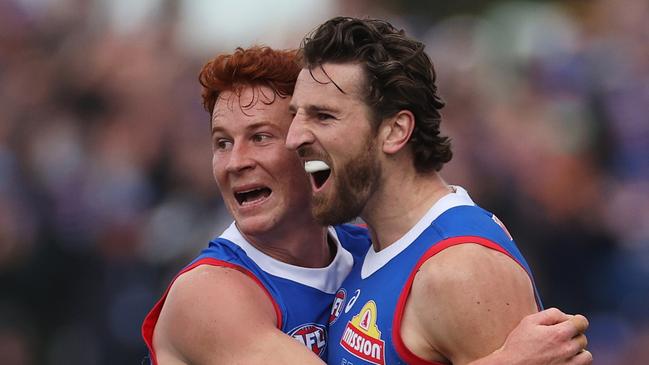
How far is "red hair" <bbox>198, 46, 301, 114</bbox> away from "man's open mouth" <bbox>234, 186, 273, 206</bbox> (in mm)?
394

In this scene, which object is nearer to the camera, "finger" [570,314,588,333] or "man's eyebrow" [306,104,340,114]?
"finger" [570,314,588,333]

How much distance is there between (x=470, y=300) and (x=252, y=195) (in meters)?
1.29

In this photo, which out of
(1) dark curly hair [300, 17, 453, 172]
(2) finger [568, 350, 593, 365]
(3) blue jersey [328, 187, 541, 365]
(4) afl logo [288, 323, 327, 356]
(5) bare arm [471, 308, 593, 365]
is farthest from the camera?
(4) afl logo [288, 323, 327, 356]

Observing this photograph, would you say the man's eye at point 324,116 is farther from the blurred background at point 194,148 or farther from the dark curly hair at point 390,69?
the blurred background at point 194,148

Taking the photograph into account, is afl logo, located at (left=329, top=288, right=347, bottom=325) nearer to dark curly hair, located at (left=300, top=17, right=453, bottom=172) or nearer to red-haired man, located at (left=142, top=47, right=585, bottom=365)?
red-haired man, located at (left=142, top=47, right=585, bottom=365)

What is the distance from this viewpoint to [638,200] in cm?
787

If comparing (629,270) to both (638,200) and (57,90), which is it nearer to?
(638,200)

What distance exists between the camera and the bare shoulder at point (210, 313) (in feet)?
13.5

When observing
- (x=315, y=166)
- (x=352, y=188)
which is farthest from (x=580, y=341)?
(x=315, y=166)

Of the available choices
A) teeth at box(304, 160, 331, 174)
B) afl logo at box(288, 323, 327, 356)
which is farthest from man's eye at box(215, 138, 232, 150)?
afl logo at box(288, 323, 327, 356)

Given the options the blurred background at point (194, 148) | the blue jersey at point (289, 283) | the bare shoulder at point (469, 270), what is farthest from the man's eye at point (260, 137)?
the blurred background at point (194, 148)

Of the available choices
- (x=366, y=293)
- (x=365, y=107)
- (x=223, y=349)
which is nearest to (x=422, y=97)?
(x=365, y=107)

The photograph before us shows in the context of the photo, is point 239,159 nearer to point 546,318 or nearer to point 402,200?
point 402,200

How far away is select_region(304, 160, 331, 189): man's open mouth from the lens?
4.22 metres
